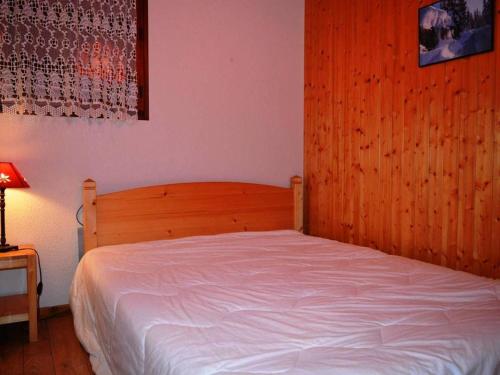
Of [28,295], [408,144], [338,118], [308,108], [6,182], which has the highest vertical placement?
[308,108]

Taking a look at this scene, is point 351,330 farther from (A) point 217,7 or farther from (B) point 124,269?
(A) point 217,7

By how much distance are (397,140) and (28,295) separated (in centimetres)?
237

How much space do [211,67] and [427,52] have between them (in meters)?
1.48

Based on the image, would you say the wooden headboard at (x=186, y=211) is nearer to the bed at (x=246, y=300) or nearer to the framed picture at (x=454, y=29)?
the bed at (x=246, y=300)

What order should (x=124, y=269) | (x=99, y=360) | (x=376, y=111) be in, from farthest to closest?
(x=376, y=111), (x=124, y=269), (x=99, y=360)

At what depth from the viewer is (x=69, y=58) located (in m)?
2.58

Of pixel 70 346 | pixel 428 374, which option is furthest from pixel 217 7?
pixel 428 374

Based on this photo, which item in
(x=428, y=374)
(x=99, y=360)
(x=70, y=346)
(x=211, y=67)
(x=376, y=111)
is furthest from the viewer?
(x=211, y=67)

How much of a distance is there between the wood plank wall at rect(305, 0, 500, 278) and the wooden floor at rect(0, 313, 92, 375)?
1924mm

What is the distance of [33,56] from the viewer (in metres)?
2.49

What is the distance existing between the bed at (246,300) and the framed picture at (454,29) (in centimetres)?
116

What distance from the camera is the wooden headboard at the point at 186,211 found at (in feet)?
8.52

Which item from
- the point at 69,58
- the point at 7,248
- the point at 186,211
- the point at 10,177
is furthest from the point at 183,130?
the point at 7,248

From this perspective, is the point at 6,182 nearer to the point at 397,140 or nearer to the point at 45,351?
the point at 45,351
